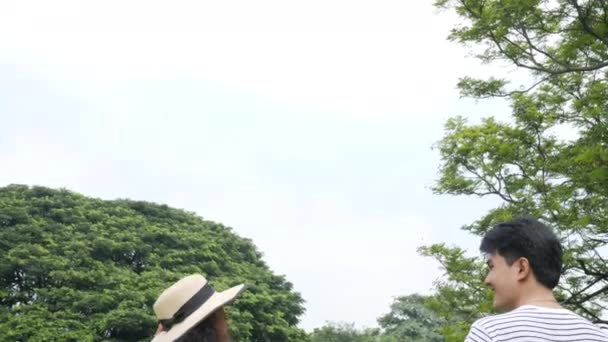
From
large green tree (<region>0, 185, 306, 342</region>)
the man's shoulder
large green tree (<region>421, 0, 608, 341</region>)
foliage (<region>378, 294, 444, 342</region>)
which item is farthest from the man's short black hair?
foliage (<region>378, 294, 444, 342</region>)

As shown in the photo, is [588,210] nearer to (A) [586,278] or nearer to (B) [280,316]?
(A) [586,278]

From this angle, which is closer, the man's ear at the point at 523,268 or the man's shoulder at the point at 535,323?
the man's shoulder at the point at 535,323

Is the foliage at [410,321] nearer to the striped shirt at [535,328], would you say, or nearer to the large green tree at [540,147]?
the large green tree at [540,147]

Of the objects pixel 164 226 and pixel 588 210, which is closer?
pixel 588 210

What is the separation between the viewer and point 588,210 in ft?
37.9

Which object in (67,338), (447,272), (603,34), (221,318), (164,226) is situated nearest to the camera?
(221,318)

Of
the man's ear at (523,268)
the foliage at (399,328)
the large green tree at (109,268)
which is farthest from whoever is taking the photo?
the foliage at (399,328)

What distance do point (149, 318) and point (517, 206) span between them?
9728 millimetres

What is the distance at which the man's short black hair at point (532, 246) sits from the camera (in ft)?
7.59

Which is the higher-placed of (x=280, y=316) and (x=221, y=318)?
(x=280, y=316)

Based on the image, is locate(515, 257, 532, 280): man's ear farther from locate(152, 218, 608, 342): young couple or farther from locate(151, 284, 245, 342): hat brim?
locate(151, 284, 245, 342): hat brim

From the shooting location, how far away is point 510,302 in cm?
231

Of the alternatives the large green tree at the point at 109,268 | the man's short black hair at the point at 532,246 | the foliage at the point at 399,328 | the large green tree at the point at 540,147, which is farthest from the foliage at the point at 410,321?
the man's short black hair at the point at 532,246

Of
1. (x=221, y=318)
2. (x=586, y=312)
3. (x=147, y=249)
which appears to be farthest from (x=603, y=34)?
(x=147, y=249)
